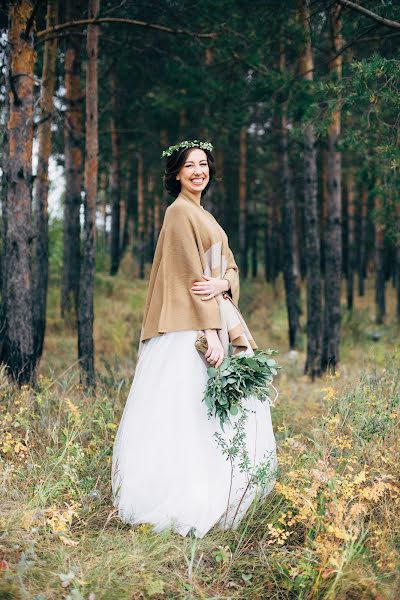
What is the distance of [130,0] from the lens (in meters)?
8.16

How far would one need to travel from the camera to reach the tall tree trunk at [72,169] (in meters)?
11.2

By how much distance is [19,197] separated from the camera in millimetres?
6250

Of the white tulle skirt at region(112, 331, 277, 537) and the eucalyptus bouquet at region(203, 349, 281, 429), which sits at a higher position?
the eucalyptus bouquet at region(203, 349, 281, 429)

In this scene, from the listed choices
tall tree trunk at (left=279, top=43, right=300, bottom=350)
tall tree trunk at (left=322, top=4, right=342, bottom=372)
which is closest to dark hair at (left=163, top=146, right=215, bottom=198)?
tall tree trunk at (left=322, top=4, right=342, bottom=372)

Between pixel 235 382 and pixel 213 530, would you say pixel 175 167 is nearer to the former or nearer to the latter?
pixel 235 382

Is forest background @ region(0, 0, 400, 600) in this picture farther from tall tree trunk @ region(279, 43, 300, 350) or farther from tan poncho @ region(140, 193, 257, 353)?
tan poncho @ region(140, 193, 257, 353)

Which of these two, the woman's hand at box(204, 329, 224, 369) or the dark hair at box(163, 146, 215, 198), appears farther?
the dark hair at box(163, 146, 215, 198)

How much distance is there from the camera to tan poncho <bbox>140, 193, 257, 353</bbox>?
378 cm

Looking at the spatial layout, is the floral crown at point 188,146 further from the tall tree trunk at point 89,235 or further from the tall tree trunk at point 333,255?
the tall tree trunk at point 333,255

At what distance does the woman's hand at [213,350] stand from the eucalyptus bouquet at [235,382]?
0.20 feet

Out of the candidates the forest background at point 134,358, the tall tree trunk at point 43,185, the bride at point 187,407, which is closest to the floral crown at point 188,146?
the bride at point 187,407

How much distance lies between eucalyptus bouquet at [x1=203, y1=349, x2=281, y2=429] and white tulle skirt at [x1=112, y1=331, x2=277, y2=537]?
146 mm

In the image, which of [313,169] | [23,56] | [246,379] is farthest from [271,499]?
[313,169]

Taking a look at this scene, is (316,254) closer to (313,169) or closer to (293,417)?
(313,169)
